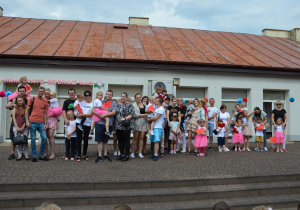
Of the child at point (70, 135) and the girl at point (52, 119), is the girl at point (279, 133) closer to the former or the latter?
the child at point (70, 135)

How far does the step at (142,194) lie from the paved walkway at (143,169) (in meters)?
0.34

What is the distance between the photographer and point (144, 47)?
13.3 meters

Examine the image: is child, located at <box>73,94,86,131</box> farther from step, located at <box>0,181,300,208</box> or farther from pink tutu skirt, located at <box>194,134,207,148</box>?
pink tutu skirt, located at <box>194,134,207,148</box>

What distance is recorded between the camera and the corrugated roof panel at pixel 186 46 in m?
12.6

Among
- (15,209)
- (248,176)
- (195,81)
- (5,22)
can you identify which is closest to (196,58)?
(195,81)

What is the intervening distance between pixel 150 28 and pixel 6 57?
30.6 feet

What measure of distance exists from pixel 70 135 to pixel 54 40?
7.63 meters

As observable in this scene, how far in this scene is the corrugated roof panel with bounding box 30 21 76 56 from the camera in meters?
11.4

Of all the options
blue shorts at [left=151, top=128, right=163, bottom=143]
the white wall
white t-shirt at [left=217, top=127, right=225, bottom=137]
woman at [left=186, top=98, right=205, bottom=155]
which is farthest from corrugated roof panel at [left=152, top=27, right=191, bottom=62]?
blue shorts at [left=151, top=128, right=163, bottom=143]

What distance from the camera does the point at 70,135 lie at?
7.17 metres

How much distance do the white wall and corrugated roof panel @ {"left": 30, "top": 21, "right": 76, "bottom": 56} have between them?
0.81 meters

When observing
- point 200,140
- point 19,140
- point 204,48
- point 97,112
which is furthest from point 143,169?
point 204,48

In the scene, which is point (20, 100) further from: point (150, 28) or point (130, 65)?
point (150, 28)

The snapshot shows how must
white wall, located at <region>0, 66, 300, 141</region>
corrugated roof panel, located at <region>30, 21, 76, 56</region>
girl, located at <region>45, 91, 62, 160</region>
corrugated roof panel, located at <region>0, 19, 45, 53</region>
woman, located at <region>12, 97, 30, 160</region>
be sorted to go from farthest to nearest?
1. corrugated roof panel, located at <region>0, 19, 45, 53</region>
2. corrugated roof panel, located at <region>30, 21, 76, 56</region>
3. white wall, located at <region>0, 66, 300, 141</region>
4. girl, located at <region>45, 91, 62, 160</region>
5. woman, located at <region>12, 97, 30, 160</region>
